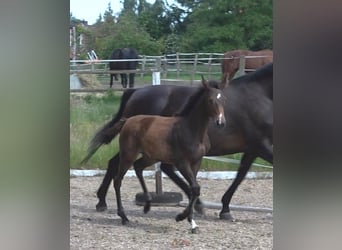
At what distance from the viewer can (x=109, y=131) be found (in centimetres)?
168

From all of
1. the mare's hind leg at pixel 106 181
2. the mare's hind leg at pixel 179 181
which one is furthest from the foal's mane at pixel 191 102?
the mare's hind leg at pixel 106 181

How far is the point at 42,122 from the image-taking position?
863mm

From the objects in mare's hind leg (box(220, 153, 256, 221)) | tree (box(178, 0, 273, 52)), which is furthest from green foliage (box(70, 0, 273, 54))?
mare's hind leg (box(220, 153, 256, 221))

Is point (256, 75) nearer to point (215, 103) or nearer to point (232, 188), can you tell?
point (215, 103)

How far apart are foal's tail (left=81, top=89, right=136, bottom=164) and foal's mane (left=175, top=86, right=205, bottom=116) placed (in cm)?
23

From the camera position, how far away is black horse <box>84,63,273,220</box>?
1.69 meters

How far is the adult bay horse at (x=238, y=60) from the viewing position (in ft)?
4.77

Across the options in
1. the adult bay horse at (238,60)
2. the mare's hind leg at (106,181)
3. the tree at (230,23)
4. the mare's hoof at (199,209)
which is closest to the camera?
the tree at (230,23)

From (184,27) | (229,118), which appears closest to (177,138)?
(229,118)

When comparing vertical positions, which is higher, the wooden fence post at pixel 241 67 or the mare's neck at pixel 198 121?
the wooden fence post at pixel 241 67

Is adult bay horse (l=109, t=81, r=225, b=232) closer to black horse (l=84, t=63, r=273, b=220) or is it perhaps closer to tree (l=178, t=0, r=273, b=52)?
black horse (l=84, t=63, r=273, b=220)

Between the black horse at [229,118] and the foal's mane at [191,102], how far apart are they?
0.05 feet

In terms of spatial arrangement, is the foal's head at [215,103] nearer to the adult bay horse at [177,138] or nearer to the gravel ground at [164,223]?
the adult bay horse at [177,138]

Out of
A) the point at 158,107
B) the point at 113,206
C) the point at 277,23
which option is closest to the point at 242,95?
the point at 158,107
